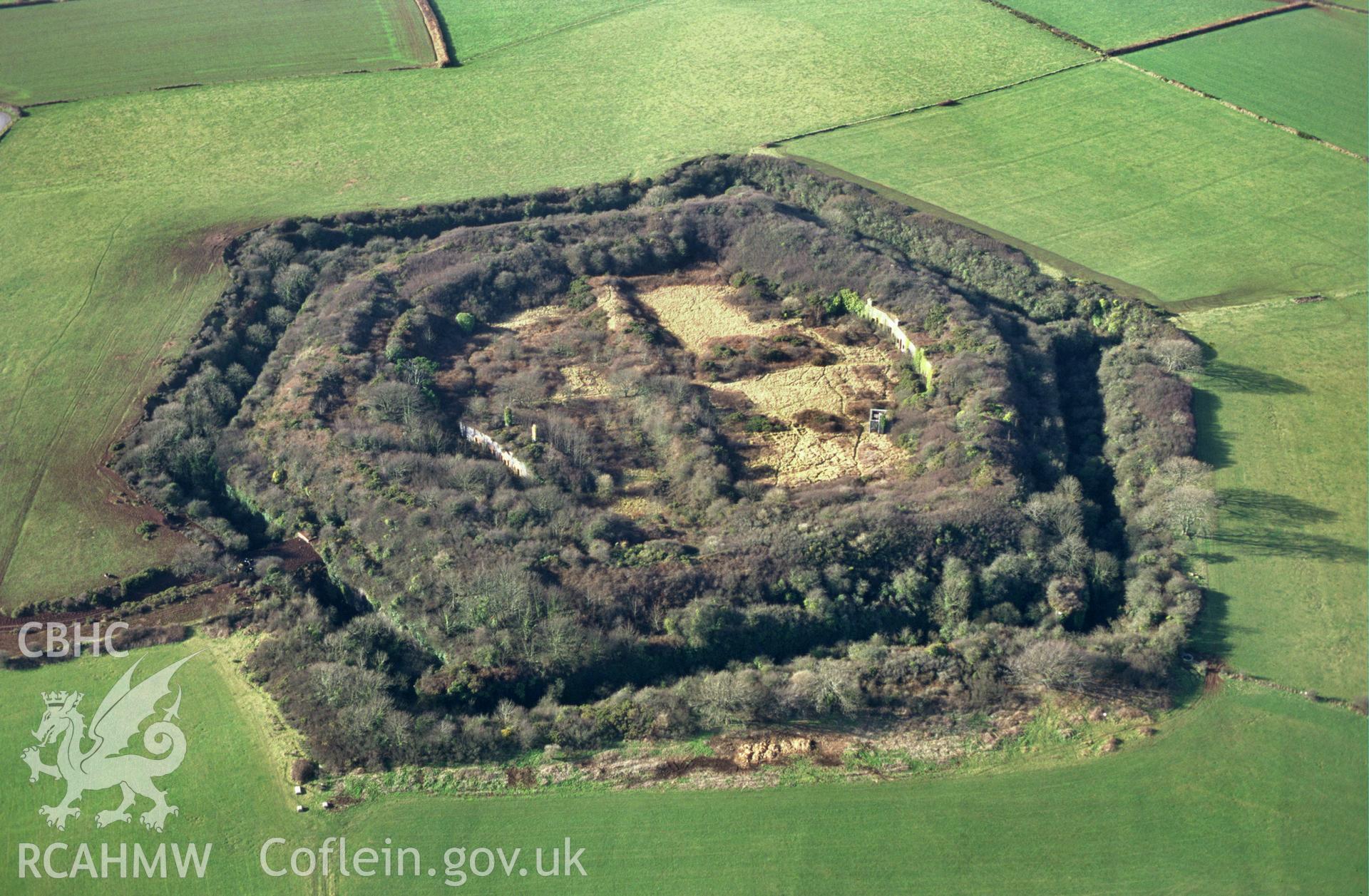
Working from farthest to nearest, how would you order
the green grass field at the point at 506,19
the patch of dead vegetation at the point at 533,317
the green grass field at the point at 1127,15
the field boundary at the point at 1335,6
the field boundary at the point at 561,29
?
the field boundary at the point at 1335,6 < the green grass field at the point at 506,19 < the field boundary at the point at 561,29 < the green grass field at the point at 1127,15 < the patch of dead vegetation at the point at 533,317

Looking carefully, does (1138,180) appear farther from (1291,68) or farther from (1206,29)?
(1206,29)

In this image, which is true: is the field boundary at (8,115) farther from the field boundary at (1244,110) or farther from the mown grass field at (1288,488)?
the field boundary at (1244,110)

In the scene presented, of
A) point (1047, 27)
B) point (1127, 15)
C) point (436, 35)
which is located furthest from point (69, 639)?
point (1127, 15)

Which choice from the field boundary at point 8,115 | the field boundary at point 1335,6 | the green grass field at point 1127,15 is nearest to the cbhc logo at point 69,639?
the field boundary at point 8,115

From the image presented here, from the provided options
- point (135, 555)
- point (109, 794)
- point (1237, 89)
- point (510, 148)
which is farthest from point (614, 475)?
point (1237, 89)

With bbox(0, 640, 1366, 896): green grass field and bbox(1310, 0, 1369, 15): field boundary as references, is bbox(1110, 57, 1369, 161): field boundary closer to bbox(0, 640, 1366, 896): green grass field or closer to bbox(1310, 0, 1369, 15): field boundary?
bbox(1310, 0, 1369, 15): field boundary

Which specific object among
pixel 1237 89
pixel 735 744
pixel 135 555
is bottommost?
pixel 735 744

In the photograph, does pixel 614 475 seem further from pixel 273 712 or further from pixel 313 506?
pixel 273 712

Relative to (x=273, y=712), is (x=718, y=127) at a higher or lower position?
higher
